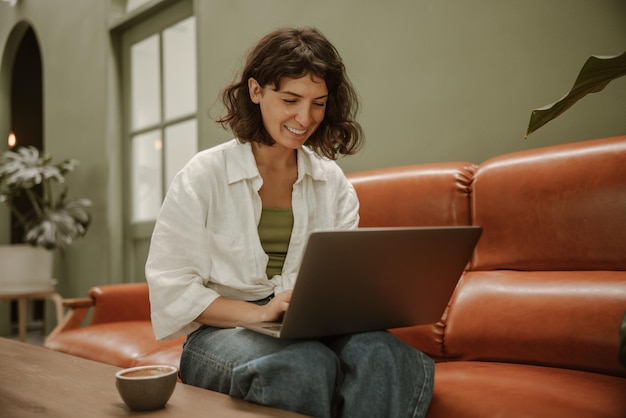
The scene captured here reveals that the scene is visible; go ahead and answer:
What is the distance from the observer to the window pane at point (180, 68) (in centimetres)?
333

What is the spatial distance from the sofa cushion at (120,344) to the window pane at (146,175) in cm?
138

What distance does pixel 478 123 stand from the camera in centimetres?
201

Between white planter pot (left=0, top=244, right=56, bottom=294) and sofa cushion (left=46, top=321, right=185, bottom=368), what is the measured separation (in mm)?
1592

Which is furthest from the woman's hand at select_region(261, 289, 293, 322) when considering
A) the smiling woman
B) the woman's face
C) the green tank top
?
the woman's face

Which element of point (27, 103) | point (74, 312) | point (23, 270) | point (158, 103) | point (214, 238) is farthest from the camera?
point (27, 103)

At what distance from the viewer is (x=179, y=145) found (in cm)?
339

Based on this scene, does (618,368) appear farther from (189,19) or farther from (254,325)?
(189,19)

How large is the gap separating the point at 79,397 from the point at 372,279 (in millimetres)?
513

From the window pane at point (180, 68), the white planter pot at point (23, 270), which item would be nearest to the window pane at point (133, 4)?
the window pane at point (180, 68)

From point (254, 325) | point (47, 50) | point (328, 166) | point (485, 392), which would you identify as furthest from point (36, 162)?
point (485, 392)

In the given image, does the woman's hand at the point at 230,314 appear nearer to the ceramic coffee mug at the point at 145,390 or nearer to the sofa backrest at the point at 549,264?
the ceramic coffee mug at the point at 145,390

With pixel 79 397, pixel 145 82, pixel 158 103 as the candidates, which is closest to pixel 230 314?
pixel 79 397

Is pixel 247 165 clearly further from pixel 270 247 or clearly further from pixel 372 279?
pixel 372 279

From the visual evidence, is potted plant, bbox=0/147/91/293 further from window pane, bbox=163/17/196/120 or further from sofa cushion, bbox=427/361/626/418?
sofa cushion, bbox=427/361/626/418
